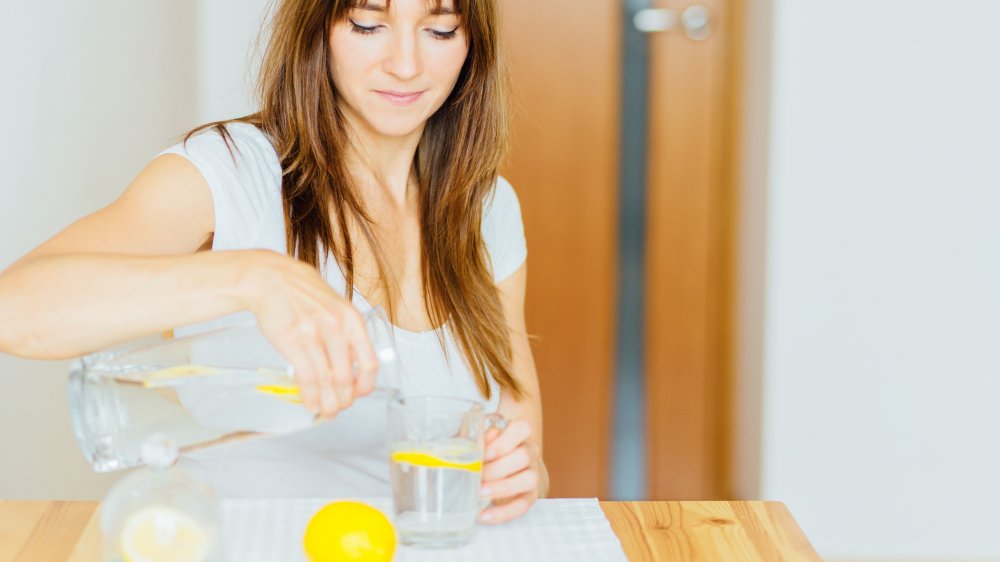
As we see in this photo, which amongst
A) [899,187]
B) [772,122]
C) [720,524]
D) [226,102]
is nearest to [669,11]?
[772,122]

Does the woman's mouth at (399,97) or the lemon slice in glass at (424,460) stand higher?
the woman's mouth at (399,97)

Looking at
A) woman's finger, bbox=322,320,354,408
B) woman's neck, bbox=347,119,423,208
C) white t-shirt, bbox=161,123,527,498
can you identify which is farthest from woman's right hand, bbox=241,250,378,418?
woman's neck, bbox=347,119,423,208

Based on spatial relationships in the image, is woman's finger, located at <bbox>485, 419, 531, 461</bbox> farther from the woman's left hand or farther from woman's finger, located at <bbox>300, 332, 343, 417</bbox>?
woman's finger, located at <bbox>300, 332, 343, 417</bbox>

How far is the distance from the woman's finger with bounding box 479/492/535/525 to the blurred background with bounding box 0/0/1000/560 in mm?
966

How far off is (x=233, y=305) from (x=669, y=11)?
6.95 feet

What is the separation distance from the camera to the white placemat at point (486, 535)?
950 millimetres

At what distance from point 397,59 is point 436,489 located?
63 cm

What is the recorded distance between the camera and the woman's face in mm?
1366

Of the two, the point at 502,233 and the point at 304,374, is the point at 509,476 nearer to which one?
the point at 304,374

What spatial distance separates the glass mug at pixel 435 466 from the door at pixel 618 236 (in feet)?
6.32

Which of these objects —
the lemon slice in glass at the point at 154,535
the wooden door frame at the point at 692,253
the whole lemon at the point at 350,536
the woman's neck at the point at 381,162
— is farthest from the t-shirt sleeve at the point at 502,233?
the wooden door frame at the point at 692,253

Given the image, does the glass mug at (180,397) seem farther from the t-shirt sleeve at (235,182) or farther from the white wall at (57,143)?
the white wall at (57,143)

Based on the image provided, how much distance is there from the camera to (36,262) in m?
0.96

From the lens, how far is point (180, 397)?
85 cm
